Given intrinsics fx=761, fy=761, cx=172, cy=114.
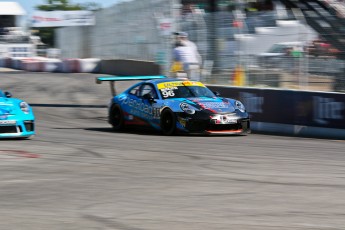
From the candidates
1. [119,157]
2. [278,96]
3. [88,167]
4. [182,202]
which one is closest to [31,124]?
[119,157]

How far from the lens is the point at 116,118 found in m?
15.2

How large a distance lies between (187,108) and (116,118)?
7.46ft

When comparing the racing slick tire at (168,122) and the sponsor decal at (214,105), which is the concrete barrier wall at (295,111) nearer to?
the sponsor decal at (214,105)

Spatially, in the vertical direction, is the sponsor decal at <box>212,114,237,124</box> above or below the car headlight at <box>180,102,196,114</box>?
below

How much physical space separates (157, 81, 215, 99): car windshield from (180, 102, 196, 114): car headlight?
1.75 feet

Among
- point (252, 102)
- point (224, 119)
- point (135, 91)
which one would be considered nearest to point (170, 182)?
point (224, 119)

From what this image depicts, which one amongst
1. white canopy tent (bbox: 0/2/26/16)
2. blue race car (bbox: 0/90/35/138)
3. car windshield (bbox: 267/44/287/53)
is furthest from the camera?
white canopy tent (bbox: 0/2/26/16)

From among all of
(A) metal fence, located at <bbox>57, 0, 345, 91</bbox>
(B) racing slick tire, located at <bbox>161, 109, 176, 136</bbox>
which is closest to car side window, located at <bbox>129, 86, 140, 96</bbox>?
(B) racing slick tire, located at <bbox>161, 109, 176, 136</bbox>

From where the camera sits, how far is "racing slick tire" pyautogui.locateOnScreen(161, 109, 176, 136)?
13.5 meters

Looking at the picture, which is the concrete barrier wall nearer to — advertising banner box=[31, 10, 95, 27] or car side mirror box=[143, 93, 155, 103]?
car side mirror box=[143, 93, 155, 103]

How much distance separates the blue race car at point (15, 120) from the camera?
39.5 feet

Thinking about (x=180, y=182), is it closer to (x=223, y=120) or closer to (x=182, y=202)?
(x=182, y=202)

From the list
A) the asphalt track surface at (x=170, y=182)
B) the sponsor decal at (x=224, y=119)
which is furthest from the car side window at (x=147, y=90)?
the sponsor decal at (x=224, y=119)

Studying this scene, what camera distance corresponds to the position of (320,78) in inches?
553
